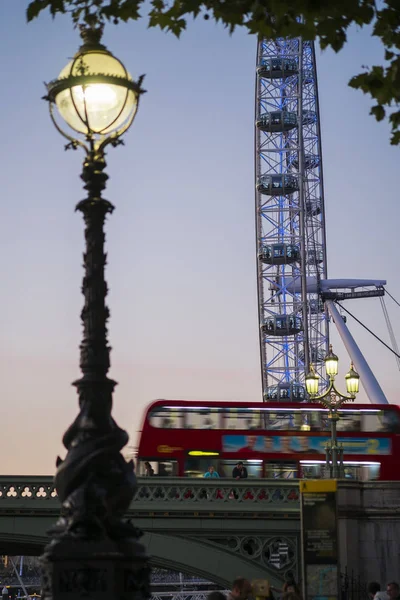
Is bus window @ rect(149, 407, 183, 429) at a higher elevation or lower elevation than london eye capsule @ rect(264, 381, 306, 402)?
lower

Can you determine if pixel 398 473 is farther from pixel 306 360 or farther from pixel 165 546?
pixel 306 360

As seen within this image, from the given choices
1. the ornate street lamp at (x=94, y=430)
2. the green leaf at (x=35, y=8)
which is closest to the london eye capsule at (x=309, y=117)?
the ornate street lamp at (x=94, y=430)

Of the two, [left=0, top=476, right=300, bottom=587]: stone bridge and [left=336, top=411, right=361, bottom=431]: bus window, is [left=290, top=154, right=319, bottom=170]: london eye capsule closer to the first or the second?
[left=336, top=411, right=361, bottom=431]: bus window

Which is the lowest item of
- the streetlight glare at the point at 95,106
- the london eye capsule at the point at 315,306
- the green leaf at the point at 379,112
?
the streetlight glare at the point at 95,106

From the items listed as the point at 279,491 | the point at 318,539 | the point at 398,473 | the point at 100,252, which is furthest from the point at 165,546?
the point at 100,252

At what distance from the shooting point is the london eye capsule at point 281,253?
6044 centimetres

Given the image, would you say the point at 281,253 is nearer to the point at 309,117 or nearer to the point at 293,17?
the point at 309,117

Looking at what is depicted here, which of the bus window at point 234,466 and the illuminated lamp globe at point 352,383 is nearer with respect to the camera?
the illuminated lamp globe at point 352,383

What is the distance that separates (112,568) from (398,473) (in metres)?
28.7

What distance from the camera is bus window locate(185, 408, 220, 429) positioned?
35.5 metres

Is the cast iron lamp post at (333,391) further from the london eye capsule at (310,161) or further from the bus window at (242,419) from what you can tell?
the london eye capsule at (310,161)

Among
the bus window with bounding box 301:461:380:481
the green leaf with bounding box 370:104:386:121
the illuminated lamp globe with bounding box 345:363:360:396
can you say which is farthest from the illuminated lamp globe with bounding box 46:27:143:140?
the bus window with bounding box 301:461:380:481

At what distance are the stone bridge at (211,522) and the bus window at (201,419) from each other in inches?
84.8

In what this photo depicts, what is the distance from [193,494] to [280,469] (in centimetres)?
343
